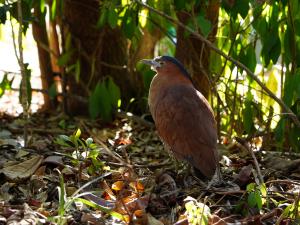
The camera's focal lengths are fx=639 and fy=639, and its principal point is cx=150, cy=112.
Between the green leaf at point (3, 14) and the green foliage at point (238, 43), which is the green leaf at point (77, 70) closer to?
the green foliage at point (238, 43)

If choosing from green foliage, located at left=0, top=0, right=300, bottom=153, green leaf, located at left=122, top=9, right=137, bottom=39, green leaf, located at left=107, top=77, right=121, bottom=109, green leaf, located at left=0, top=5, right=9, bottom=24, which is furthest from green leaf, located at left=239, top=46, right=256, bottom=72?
green leaf, located at left=0, top=5, right=9, bottom=24

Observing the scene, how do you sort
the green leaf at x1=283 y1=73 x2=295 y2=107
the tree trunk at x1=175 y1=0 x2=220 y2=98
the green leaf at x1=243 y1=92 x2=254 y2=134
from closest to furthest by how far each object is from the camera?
the green leaf at x1=283 y1=73 x2=295 y2=107 < the green leaf at x1=243 y1=92 x2=254 y2=134 < the tree trunk at x1=175 y1=0 x2=220 y2=98

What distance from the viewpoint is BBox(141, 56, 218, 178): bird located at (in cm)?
419

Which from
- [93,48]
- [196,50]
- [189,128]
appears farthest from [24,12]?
[93,48]

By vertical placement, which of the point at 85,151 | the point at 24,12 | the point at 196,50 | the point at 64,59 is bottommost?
the point at 85,151

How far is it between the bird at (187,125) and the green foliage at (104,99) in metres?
1.24

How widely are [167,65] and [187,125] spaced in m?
0.82

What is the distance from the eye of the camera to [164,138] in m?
4.41

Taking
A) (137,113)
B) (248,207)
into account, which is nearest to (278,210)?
(248,207)

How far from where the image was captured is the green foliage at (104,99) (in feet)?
19.4

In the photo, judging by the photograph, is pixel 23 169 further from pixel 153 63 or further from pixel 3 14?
pixel 153 63

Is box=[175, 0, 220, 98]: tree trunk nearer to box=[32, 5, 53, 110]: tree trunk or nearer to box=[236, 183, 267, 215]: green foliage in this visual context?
box=[32, 5, 53, 110]: tree trunk

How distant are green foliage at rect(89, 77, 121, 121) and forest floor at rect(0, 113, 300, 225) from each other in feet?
1.96

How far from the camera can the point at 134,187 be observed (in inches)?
154
